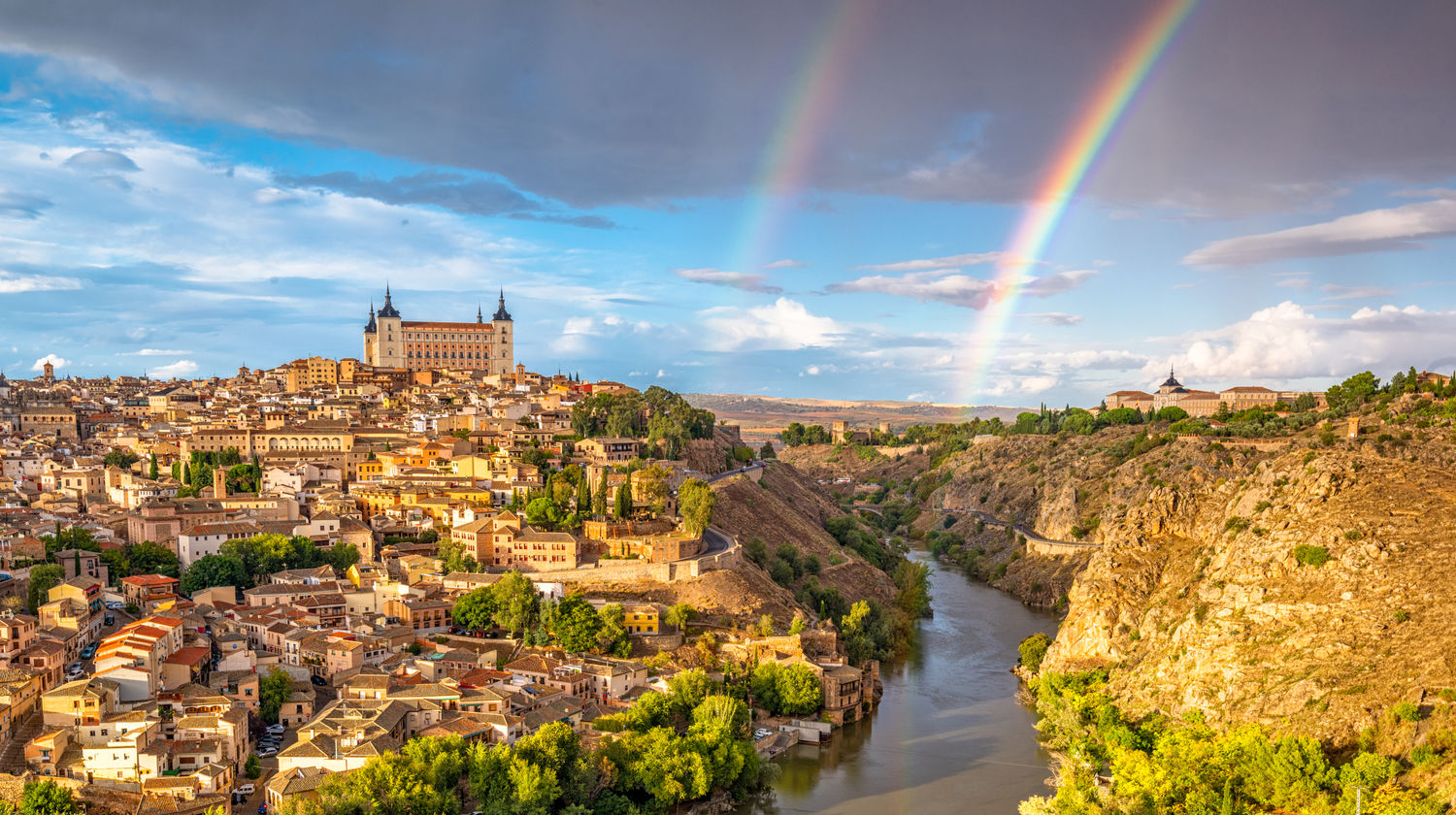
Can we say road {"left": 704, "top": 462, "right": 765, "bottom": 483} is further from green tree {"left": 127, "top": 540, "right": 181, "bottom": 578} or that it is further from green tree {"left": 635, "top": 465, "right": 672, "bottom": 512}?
green tree {"left": 127, "top": 540, "right": 181, "bottom": 578}

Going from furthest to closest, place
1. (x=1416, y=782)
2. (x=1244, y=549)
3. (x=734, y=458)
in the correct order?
(x=734, y=458)
(x=1244, y=549)
(x=1416, y=782)

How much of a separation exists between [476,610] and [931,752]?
13.9m

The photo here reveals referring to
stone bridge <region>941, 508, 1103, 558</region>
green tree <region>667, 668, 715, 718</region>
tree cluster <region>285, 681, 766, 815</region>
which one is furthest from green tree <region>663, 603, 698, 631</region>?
stone bridge <region>941, 508, 1103, 558</region>

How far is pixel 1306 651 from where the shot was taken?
26.4 metres

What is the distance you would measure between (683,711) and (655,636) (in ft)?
18.0

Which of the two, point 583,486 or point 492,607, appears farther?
point 583,486

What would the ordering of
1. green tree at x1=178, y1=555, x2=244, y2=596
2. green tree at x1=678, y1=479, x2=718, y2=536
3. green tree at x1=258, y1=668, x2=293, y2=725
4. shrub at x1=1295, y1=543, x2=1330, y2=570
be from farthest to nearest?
green tree at x1=678, y1=479, x2=718, y2=536 → green tree at x1=178, y1=555, x2=244, y2=596 → shrub at x1=1295, y1=543, x2=1330, y2=570 → green tree at x1=258, y1=668, x2=293, y2=725

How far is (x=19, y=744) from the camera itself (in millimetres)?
22078

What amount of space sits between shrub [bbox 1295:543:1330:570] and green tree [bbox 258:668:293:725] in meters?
26.3

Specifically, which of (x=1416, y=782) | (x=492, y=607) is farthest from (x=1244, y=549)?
(x=492, y=607)

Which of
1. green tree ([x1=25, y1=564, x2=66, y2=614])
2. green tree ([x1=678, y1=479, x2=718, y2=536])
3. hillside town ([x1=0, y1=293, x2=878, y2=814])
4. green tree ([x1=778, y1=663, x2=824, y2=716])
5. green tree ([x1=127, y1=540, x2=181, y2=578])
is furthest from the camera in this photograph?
green tree ([x1=678, y1=479, x2=718, y2=536])

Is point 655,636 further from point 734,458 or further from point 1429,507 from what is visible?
point 734,458

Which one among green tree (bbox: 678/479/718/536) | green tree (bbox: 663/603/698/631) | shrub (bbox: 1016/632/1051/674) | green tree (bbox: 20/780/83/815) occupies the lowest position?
shrub (bbox: 1016/632/1051/674)

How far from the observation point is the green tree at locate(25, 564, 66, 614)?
29.6m
